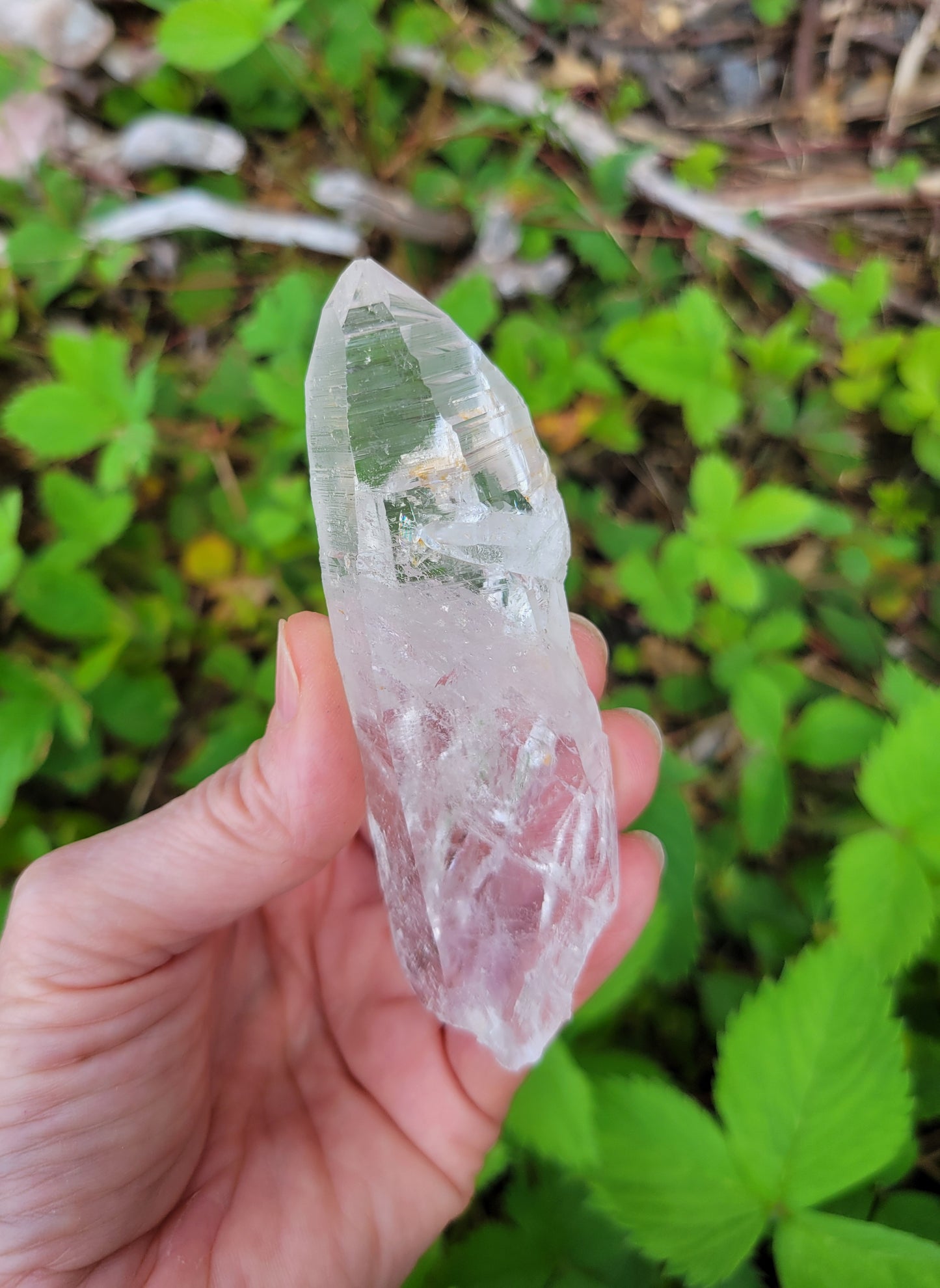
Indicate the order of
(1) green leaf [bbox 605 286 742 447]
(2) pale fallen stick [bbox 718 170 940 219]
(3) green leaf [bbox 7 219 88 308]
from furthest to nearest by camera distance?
(2) pale fallen stick [bbox 718 170 940 219] < (3) green leaf [bbox 7 219 88 308] < (1) green leaf [bbox 605 286 742 447]

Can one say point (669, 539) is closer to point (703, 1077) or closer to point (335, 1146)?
point (703, 1077)

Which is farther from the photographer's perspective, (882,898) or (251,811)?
(882,898)

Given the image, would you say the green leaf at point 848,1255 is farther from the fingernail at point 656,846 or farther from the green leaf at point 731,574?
the green leaf at point 731,574

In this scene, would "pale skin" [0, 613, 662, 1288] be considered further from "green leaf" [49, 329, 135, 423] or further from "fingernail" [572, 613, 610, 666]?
"green leaf" [49, 329, 135, 423]

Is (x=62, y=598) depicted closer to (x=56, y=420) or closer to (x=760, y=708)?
(x=56, y=420)

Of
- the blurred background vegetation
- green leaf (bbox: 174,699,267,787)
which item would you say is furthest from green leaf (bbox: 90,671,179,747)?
green leaf (bbox: 174,699,267,787)

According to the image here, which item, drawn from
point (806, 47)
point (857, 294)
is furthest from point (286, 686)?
point (806, 47)

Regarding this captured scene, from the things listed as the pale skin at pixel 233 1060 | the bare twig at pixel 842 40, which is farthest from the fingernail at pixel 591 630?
the bare twig at pixel 842 40
